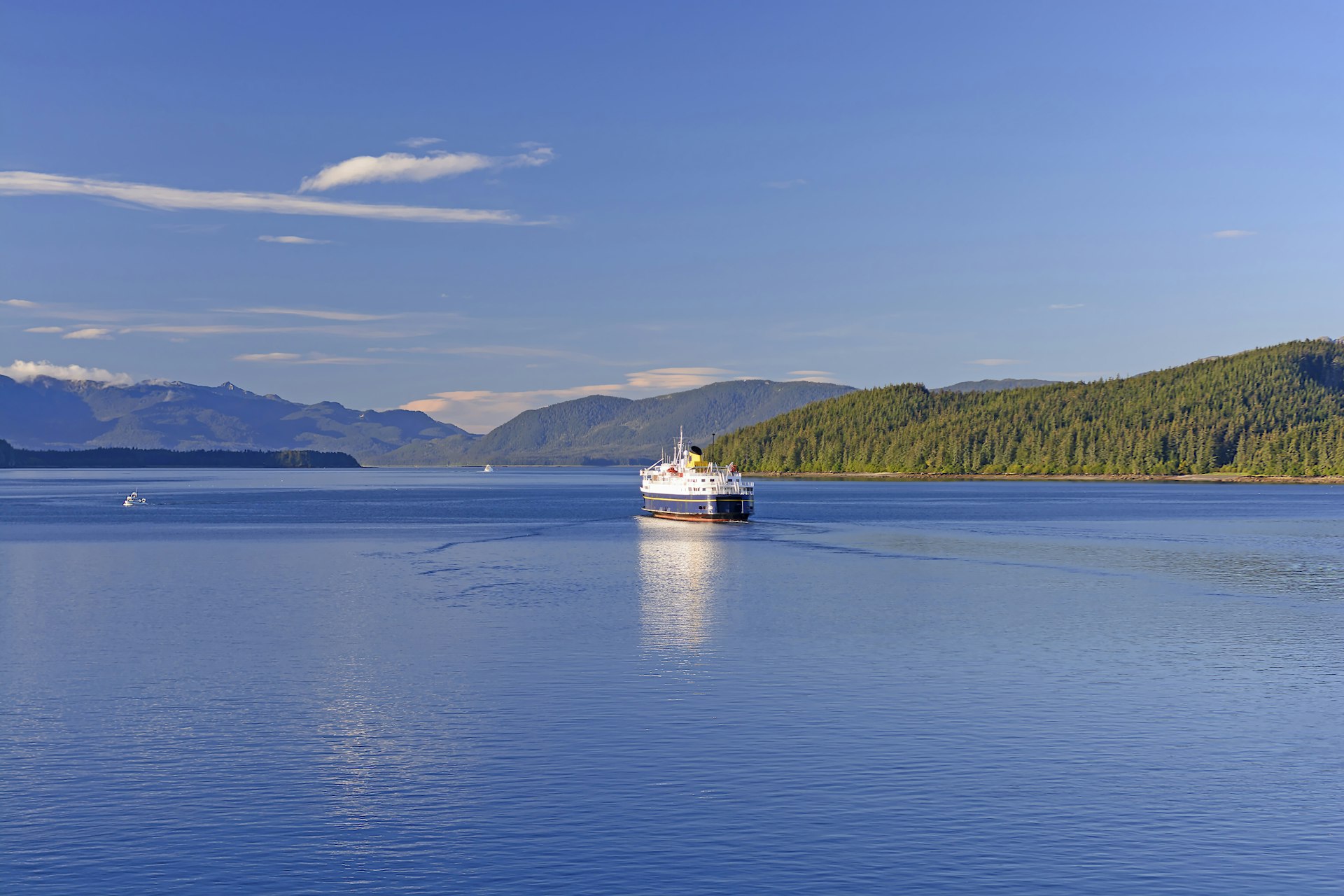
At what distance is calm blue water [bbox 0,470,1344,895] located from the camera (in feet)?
86.4

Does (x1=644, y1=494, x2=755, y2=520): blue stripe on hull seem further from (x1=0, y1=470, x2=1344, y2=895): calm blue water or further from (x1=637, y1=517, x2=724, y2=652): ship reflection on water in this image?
(x1=0, y1=470, x2=1344, y2=895): calm blue water

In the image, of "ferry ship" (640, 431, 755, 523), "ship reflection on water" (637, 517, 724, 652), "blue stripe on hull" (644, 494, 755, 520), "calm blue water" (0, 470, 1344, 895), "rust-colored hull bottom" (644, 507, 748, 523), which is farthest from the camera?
"ferry ship" (640, 431, 755, 523)

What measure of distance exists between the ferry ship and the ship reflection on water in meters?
8.60

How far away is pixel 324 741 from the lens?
3775cm

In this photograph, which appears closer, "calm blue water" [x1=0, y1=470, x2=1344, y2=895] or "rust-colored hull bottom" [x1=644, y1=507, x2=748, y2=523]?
"calm blue water" [x1=0, y1=470, x2=1344, y2=895]

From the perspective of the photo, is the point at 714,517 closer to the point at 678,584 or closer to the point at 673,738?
the point at 678,584

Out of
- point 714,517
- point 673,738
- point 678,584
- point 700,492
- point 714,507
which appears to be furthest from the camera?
point 700,492

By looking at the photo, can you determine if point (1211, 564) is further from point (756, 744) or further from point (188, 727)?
point (188, 727)

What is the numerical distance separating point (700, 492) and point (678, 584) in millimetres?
88591

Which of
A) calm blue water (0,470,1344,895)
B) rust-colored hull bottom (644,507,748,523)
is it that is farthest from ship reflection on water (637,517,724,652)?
rust-colored hull bottom (644,507,748,523)

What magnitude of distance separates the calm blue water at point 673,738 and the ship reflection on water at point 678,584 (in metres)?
0.64

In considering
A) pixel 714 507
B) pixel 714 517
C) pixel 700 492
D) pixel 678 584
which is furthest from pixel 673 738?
pixel 700 492

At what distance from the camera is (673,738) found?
124 feet

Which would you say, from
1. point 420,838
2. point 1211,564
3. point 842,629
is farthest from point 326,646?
point 1211,564
